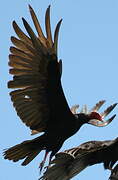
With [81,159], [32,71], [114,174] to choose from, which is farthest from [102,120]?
[114,174]

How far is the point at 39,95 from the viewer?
472 inches

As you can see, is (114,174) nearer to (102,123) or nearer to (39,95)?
(39,95)

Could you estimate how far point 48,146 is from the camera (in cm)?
1214

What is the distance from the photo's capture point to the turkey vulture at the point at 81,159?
8.34m

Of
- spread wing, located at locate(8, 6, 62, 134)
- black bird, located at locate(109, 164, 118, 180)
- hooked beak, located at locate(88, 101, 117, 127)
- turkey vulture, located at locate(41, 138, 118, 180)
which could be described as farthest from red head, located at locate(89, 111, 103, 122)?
black bird, located at locate(109, 164, 118, 180)

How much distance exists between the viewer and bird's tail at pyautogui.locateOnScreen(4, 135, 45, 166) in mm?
11758

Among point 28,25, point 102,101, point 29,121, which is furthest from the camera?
point 102,101

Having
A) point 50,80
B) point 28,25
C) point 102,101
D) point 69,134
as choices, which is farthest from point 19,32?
point 102,101

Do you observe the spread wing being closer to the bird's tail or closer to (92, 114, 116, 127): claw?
the bird's tail

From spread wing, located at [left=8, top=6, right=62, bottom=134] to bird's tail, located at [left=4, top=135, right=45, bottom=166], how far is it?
0.23 m

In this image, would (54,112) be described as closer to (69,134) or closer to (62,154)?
(69,134)

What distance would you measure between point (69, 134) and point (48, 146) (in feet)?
1.42

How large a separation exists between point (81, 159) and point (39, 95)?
3.73 m

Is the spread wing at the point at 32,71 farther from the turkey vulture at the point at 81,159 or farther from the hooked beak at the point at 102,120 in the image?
the turkey vulture at the point at 81,159
